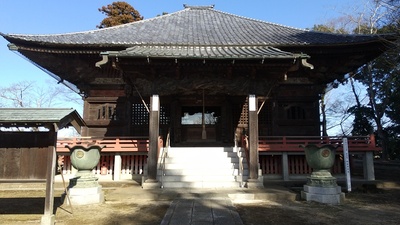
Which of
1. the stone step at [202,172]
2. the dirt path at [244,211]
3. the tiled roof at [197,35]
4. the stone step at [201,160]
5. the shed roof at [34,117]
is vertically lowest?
the dirt path at [244,211]

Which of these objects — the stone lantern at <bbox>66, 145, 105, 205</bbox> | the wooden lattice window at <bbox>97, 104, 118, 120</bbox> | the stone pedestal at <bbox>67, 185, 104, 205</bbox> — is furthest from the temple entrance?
the stone pedestal at <bbox>67, 185, 104, 205</bbox>

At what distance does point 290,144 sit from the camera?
39.3 ft

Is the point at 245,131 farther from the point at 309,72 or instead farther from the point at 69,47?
the point at 69,47

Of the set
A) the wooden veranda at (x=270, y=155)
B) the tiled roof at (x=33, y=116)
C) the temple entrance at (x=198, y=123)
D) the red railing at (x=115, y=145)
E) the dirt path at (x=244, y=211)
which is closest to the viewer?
the tiled roof at (x=33, y=116)

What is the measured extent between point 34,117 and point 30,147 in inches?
25.3

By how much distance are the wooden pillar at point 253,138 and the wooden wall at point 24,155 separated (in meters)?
6.35

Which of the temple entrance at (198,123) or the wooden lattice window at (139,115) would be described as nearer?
the wooden lattice window at (139,115)

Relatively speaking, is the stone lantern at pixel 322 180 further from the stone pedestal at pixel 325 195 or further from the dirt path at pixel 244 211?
the dirt path at pixel 244 211

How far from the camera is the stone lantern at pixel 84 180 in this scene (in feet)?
24.3

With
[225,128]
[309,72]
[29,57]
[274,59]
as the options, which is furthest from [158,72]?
[309,72]

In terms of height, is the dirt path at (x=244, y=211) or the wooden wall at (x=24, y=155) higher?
the wooden wall at (x=24, y=155)

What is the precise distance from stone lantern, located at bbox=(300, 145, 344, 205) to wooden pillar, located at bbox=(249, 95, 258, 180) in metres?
1.90

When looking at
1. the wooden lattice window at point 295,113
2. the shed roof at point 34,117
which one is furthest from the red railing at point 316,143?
the shed roof at point 34,117

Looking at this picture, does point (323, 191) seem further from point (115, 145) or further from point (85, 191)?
point (115, 145)
